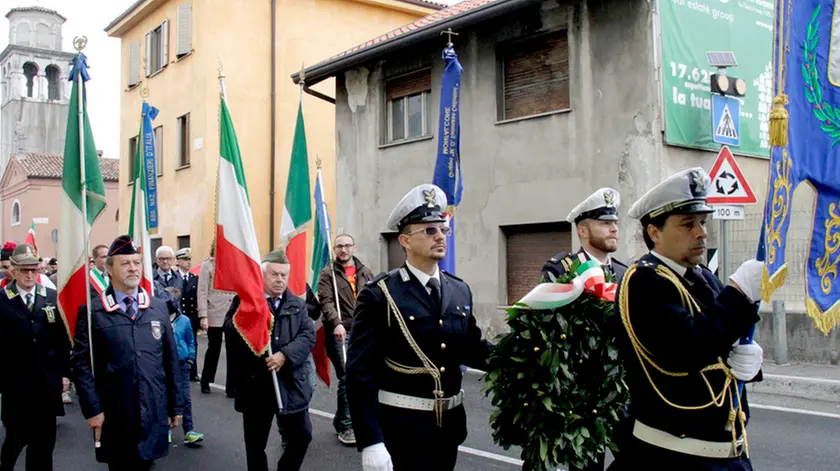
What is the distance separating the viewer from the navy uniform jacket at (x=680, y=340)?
2.79 metres

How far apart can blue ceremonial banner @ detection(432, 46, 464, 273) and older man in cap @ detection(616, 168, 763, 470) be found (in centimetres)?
565

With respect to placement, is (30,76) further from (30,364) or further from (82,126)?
(30,364)

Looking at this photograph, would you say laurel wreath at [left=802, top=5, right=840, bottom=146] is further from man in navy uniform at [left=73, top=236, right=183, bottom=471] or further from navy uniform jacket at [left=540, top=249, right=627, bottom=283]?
man in navy uniform at [left=73, top=236, right=183, bottom=471]

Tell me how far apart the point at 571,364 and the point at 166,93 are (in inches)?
901

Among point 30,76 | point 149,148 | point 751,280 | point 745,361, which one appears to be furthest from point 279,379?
point 30,76

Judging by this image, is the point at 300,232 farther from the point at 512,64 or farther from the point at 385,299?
the point at 512,64

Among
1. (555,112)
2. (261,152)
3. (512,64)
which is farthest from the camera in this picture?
(261,152)

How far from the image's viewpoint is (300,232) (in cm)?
778

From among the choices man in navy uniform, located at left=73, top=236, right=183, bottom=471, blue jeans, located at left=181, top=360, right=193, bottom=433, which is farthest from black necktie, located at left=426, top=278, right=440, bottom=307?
blue jeans, located at left=181, top=360, right=193, bottom=433

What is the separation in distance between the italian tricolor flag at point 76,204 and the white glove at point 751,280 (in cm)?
454

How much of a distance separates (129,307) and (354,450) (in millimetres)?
2868

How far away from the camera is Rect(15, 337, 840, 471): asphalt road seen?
6.56 meters

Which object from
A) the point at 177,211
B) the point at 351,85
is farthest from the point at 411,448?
the point at 177,211

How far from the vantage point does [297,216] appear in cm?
791
